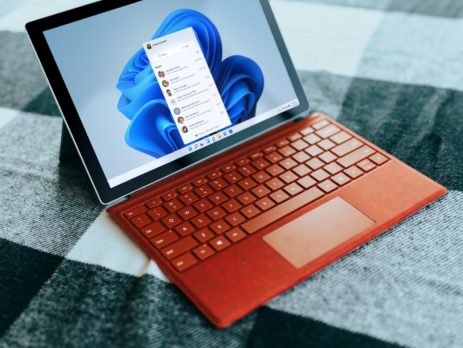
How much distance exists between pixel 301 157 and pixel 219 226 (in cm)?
18

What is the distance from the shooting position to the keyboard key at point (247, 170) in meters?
0.70

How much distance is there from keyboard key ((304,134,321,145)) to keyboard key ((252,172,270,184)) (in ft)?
0.32

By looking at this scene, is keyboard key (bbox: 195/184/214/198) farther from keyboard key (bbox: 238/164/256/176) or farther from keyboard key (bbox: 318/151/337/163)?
keyboard key (bbox: 318/151/337/163)

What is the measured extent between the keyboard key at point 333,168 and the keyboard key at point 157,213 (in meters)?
0.22

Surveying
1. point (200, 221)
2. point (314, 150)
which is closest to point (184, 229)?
point (200, 221)

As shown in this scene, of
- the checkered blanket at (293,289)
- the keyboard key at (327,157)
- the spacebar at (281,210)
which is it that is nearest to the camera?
the checkered blanket at (293,289)

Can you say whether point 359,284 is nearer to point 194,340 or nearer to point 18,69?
point 194,340

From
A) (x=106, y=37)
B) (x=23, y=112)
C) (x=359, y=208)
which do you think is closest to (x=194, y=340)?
(x=359, y=208)

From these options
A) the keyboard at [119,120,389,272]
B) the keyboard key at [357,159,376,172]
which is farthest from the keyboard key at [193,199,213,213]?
the keyboard key at [357,159,376,172]

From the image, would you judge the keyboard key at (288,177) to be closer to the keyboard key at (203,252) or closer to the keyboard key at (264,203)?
the keyboard key at (264,203)

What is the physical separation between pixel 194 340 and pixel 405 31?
2.64 ft

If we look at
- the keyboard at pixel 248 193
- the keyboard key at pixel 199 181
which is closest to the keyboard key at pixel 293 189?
the keyboard at pixel 248 193

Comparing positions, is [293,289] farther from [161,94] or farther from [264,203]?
[161,94]

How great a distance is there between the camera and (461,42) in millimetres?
1021
